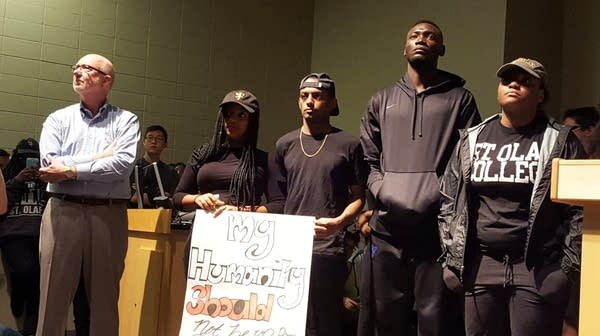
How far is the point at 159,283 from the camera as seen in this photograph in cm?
382

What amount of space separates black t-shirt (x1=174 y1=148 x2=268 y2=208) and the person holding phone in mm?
2236

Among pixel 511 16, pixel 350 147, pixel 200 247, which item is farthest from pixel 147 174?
pixel 511 16

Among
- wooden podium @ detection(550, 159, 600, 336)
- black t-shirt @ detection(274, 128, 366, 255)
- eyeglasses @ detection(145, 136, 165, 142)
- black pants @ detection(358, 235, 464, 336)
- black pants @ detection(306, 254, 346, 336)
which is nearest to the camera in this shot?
wooden podium @ detection(550, 159, 600, 336)

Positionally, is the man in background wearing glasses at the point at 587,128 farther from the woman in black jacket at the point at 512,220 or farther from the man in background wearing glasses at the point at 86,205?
the man in background wearing glasses at the point at 86,205

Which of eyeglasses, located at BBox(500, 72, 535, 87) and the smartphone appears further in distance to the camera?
the smartphone

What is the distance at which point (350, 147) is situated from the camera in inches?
132

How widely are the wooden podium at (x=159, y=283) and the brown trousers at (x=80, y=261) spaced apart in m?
0.22

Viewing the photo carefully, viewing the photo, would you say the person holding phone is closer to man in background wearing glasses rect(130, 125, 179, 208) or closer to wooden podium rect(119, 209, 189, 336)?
man in background wearing glasses rect(130, 125, 179, 208)

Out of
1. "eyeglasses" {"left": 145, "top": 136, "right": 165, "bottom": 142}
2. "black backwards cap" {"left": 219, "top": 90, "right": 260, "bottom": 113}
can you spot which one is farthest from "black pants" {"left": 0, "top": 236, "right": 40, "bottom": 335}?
"black backwards cap" {"left": 219, "top": 90, "right": 260, "bottom": 113}

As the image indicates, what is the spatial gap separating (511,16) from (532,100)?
359cm

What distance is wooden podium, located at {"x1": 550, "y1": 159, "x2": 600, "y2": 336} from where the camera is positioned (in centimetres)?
181

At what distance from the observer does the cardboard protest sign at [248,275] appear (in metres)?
3.12

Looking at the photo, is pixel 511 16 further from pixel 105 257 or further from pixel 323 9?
pixel 105 257

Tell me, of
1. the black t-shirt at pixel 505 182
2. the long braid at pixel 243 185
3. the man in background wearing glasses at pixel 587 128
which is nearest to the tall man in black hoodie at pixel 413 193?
the black t-shirt at pixel 505 182
